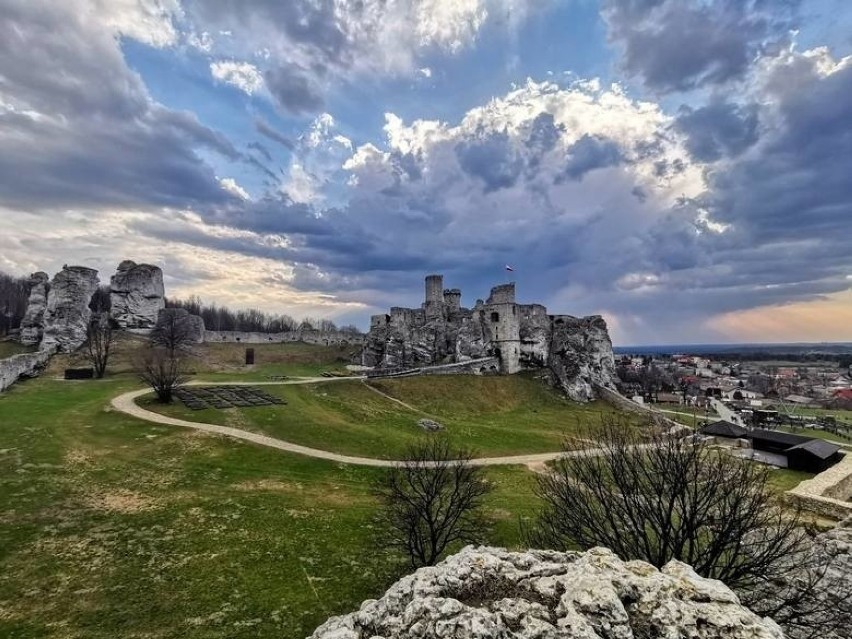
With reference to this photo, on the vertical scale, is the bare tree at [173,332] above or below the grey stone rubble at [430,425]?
above

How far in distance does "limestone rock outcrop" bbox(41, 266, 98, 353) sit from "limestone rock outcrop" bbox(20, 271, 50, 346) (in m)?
2.40

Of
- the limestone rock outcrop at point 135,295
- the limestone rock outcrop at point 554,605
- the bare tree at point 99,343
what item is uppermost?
the limestone rock outcrop at point 135,295

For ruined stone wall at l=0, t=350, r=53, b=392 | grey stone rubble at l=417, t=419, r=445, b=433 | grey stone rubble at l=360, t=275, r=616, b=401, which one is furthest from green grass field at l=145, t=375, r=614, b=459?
ruined stone wall at l=0, t=350, r=53, b=392

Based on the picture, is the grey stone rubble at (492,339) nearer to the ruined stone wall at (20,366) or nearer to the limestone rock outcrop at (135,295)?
the limestone rock outcrop at (135,295)

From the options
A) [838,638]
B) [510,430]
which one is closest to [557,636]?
[838,638]

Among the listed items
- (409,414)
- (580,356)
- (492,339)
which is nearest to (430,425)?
(409,414)

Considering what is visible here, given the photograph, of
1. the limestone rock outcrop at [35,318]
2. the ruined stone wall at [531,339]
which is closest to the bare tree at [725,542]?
the ruined stone wall at [531,339]

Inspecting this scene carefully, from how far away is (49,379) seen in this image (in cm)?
4234

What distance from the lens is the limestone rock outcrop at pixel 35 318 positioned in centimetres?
5403

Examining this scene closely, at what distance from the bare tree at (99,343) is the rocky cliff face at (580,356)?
5837 centimetres

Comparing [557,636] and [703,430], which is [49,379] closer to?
[557,636]

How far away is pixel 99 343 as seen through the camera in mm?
47531

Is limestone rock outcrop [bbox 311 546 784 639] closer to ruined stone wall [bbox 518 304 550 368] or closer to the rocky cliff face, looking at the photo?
the rocky cliff face

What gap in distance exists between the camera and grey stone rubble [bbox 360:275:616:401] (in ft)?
215
